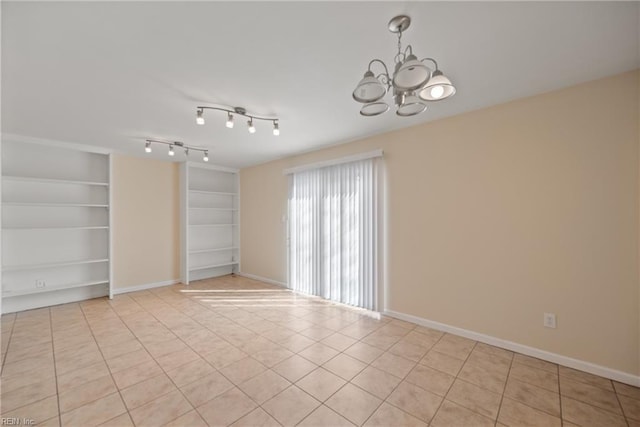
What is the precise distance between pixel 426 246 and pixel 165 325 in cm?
353

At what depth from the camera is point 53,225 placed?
13.3 feet

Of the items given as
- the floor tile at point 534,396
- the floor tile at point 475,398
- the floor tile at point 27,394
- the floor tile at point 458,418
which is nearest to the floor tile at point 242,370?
the floor tile at point 27,394

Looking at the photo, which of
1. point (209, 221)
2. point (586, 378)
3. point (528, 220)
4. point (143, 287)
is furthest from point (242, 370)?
point (209, 221)

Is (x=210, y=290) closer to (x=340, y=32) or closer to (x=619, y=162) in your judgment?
(x=340, y=32)

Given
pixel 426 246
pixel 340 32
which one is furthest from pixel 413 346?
pixel 340 32

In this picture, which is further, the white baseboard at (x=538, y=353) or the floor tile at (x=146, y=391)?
the white baseboard at (x=538, y=353)

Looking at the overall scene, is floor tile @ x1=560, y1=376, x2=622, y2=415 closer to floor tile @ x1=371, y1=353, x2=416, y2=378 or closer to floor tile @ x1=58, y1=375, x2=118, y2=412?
floor tile @ x1=371, y1=353, x2=416, y2=378

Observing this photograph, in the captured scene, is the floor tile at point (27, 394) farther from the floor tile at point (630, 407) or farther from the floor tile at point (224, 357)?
the floor tile at point (630, 407)

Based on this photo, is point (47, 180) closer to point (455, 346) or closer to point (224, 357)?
point (224, 357)

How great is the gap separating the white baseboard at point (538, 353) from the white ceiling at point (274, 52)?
2520 millimetres

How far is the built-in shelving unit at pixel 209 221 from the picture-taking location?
17.5 ft

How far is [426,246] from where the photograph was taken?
127 inches

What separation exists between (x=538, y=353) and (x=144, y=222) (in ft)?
20.5

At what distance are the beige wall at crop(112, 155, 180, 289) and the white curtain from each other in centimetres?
261
